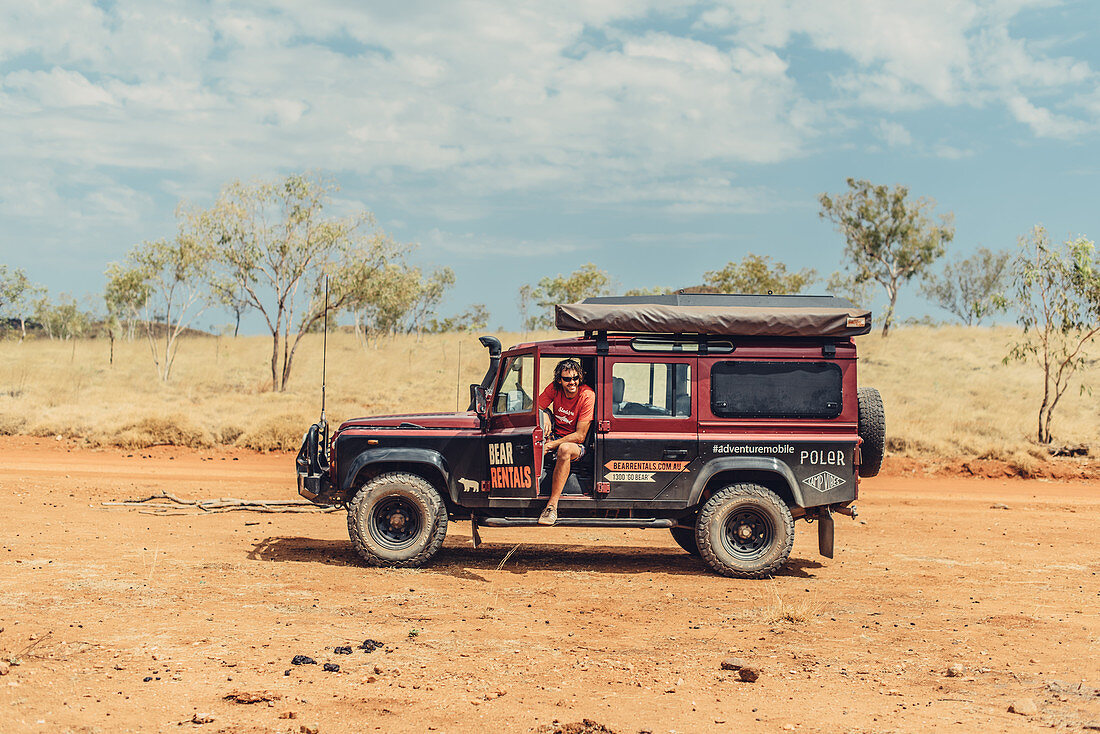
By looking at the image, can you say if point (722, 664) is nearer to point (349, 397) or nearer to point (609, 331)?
point (609, 331)

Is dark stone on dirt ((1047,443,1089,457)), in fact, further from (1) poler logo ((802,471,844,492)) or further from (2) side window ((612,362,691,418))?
(2) side window ((612,362,691,418))

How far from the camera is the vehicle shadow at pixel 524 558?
9.82 metres

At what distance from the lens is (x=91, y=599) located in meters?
7.70

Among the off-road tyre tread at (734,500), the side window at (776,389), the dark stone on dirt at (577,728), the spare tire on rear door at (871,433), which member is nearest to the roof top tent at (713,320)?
the side window at (776,389)

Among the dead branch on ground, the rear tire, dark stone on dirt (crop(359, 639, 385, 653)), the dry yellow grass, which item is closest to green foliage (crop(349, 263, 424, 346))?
the dry yellow grass

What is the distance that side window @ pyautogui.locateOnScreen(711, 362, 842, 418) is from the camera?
9375 millimetres

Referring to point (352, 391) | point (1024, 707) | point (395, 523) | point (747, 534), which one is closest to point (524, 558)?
point (395, 523)

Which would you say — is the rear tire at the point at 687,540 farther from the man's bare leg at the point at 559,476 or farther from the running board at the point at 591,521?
the man's bare leg at the point at 559,476

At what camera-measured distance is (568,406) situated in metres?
9.30

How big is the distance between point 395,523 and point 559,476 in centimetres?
177

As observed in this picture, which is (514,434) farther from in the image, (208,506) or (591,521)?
(208,506)

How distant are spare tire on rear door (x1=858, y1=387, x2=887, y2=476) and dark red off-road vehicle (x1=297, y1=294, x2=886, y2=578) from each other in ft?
0.05

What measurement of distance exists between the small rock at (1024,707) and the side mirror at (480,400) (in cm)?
530

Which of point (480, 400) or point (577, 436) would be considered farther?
point (480, 400)
